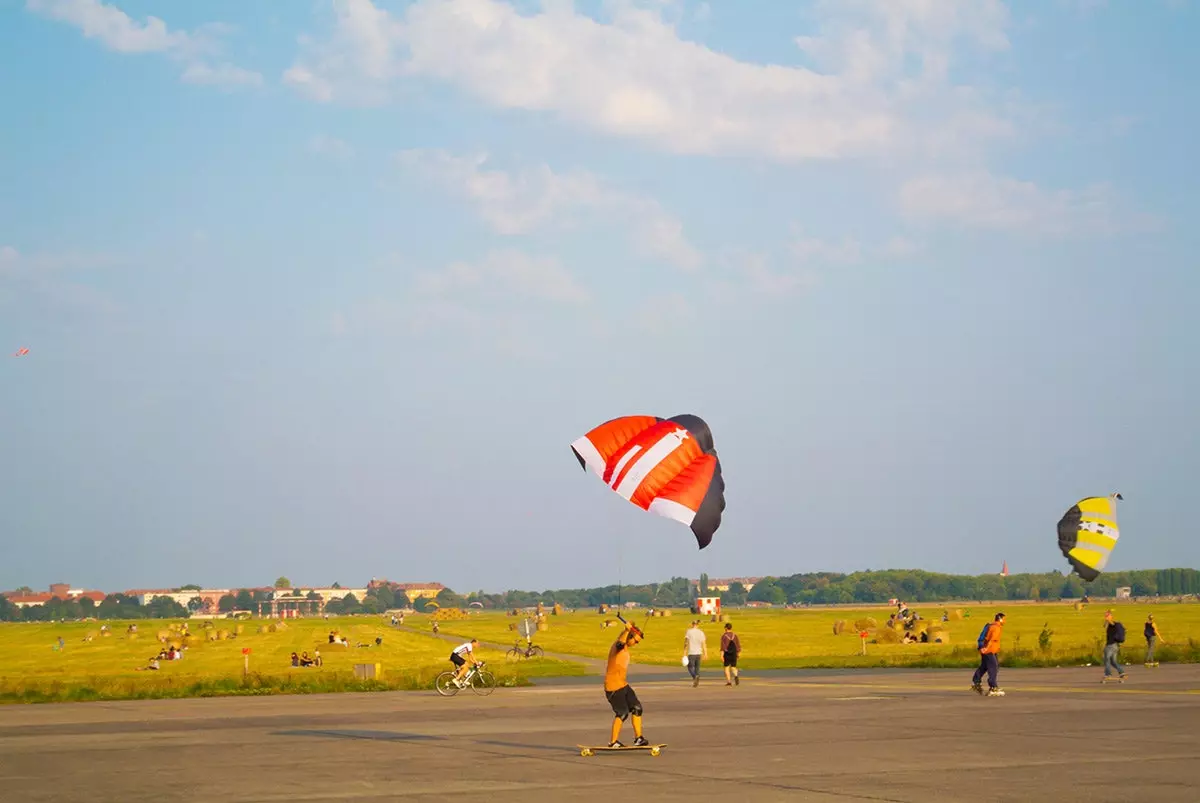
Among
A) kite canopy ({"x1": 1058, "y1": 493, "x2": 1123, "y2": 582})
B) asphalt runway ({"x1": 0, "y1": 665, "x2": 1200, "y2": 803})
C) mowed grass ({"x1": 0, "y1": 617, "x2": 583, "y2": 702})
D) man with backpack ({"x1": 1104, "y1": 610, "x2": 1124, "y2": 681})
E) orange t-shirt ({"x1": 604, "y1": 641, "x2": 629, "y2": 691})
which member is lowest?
mowed grass ({"x1": 0, "y1": 617, "x2": 583, "y2": 702})

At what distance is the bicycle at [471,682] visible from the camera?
4022 centimetres

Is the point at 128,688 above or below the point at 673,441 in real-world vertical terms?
below

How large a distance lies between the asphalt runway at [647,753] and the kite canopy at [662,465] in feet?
13.4

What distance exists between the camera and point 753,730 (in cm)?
2556

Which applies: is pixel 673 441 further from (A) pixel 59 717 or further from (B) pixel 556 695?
(A) pixel 59 717

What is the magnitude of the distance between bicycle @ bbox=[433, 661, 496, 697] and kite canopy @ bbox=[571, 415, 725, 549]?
59.5 ft

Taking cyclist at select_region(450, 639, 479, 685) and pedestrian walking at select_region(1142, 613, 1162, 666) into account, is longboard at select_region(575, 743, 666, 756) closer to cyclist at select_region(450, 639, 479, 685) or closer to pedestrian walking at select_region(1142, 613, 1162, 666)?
cyclist at select_region(450, 639, 479, 685)

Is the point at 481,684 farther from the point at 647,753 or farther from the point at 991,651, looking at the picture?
the point at 647,753

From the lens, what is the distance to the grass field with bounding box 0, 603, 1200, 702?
1784 inches

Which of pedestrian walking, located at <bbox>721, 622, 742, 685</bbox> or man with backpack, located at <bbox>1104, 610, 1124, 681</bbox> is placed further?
pedestrian walking, located at <bbox>721, 622, 742, 685</bbox>

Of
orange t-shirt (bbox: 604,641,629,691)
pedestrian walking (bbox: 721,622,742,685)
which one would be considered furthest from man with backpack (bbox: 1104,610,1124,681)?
orange t-shirt (bbox: 604,641,629,691)

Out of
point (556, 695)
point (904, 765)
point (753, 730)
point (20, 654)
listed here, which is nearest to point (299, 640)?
point (20, 654)

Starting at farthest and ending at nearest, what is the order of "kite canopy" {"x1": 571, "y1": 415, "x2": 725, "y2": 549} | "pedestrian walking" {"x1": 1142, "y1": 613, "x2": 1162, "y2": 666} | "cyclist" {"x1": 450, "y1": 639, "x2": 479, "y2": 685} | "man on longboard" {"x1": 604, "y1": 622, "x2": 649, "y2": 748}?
1. "pedestrian walking" {"x1": 1142, "y1": 613, "x2": 1162, "y2": 666}
2. "cyclist" {"x1": 450, "y1": 639, "x2": 479, "y2": 685}
3. "kite canopy" {"x1": 571, "y1": 415, "x2": 725, "y2": 549}
4. "man on longboard" {"x1": 604, "y1": 622, "x2": 649, "y2": 748}

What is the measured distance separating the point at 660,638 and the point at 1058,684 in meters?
65.5
